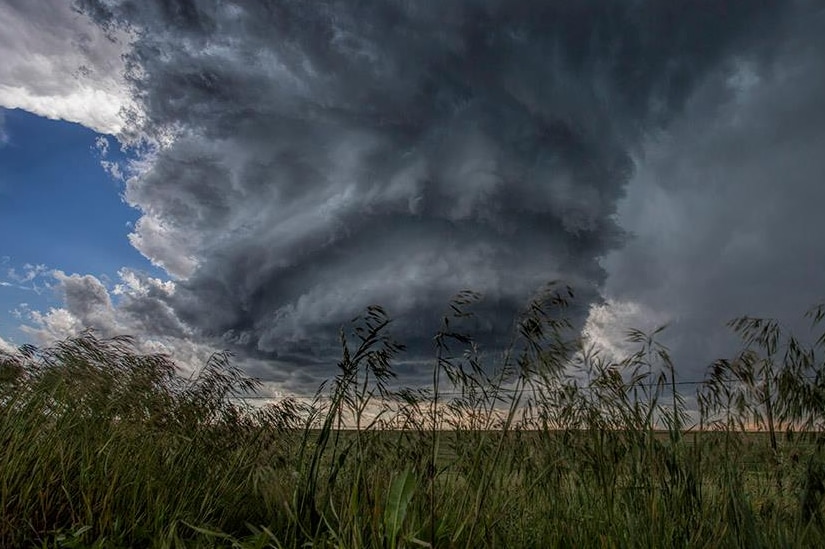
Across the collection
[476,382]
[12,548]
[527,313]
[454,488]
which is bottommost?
[12,548]

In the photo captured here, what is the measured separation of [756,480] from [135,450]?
5402 mm

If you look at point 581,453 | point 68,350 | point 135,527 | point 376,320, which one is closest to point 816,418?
point 581,453

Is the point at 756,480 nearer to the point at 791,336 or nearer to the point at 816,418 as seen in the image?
the point at 816,418

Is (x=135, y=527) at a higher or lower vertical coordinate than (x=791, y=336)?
lower

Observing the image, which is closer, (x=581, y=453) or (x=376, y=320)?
(x=376, y=320)

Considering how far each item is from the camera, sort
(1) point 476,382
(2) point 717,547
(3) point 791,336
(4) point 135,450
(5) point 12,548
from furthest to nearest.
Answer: (3) point 791,336, (4) point 135,450, (1) point 476,382, (5) point 12,548, (2) point 717,547

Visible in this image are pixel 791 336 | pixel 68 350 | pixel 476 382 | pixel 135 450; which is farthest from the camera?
pixel 68 350

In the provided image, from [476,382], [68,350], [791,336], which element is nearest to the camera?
[476,382]

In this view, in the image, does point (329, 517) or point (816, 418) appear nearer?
point (329, 517)

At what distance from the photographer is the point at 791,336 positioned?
18.0ft

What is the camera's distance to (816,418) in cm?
489

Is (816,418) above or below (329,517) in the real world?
above

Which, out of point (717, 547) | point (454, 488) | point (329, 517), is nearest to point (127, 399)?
point (329, 517)

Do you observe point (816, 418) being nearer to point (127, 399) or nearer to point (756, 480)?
point (756, 480)
